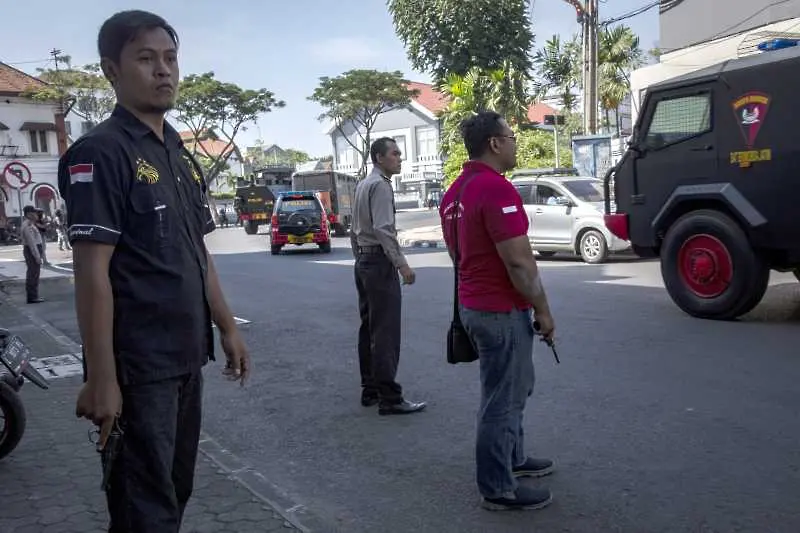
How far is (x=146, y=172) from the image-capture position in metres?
2.29

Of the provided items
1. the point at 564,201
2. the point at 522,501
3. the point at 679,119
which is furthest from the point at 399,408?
the point at 564,201

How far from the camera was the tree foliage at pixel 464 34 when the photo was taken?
112 feet

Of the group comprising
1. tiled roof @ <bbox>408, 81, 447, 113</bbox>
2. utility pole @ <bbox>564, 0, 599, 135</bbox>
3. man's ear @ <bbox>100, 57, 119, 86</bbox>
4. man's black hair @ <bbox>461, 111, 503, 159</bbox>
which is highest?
tiled roof @ <bbox>408, 81, 447, 113</bbox>

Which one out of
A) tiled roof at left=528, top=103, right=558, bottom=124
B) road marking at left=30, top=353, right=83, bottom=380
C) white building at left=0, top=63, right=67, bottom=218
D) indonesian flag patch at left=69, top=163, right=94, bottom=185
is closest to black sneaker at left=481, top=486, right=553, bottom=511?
indonesian flag patch at left=69, top=163, right=94, bottom=185

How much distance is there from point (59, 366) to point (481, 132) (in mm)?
5663

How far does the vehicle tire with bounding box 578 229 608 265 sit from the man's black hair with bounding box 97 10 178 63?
1310cm

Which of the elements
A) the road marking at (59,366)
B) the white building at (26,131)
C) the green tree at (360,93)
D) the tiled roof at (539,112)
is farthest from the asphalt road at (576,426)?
the tiled roof at (539,112)

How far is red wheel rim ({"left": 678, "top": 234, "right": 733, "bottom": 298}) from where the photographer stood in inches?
318

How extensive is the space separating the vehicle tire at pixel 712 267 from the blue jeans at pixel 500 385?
497cm

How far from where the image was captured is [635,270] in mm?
13234

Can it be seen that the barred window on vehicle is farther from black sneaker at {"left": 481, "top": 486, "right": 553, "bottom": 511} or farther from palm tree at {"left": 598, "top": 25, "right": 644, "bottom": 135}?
palm tree at {"left": 598, "top": 25, "right": 644, "bottom": 135}

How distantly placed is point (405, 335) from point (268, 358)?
148 cm

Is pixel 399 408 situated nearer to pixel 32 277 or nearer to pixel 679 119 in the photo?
pixel 679 119

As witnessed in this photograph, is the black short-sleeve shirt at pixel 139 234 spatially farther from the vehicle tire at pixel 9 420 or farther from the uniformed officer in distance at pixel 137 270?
the vehicle tire at pixel 9 420
